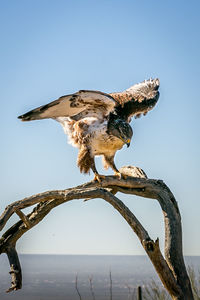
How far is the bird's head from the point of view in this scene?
7176 mm

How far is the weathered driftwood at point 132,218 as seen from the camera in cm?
576

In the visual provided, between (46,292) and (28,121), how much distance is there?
61.8 feet

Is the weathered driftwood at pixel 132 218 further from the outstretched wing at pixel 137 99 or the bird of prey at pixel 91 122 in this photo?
A: the outstretched wing at pixel 137 99

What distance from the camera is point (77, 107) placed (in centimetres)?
723

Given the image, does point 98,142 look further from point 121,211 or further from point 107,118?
point 121,211

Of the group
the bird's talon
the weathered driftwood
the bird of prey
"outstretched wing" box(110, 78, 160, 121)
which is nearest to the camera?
the weathered driftwood

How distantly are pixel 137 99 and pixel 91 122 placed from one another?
3.45 feet

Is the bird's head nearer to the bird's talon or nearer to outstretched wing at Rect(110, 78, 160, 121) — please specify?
outstretched wing at Rect(110, 78, 160, 121)

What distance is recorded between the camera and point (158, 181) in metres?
6.46

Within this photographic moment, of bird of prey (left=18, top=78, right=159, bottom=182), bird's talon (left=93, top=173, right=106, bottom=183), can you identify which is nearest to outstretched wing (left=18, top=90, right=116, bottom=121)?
bird of prey (left=18, top=78, right=159, bottom=182)

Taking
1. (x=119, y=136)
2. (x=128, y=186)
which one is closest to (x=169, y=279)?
(x=128, y=186)

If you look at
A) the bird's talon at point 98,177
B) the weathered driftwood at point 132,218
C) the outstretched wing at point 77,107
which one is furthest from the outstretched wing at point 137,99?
the weathered driftwood at point 132,218

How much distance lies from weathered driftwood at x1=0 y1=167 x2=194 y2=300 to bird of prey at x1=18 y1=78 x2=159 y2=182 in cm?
44

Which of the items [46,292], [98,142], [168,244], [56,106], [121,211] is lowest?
[46,292]
